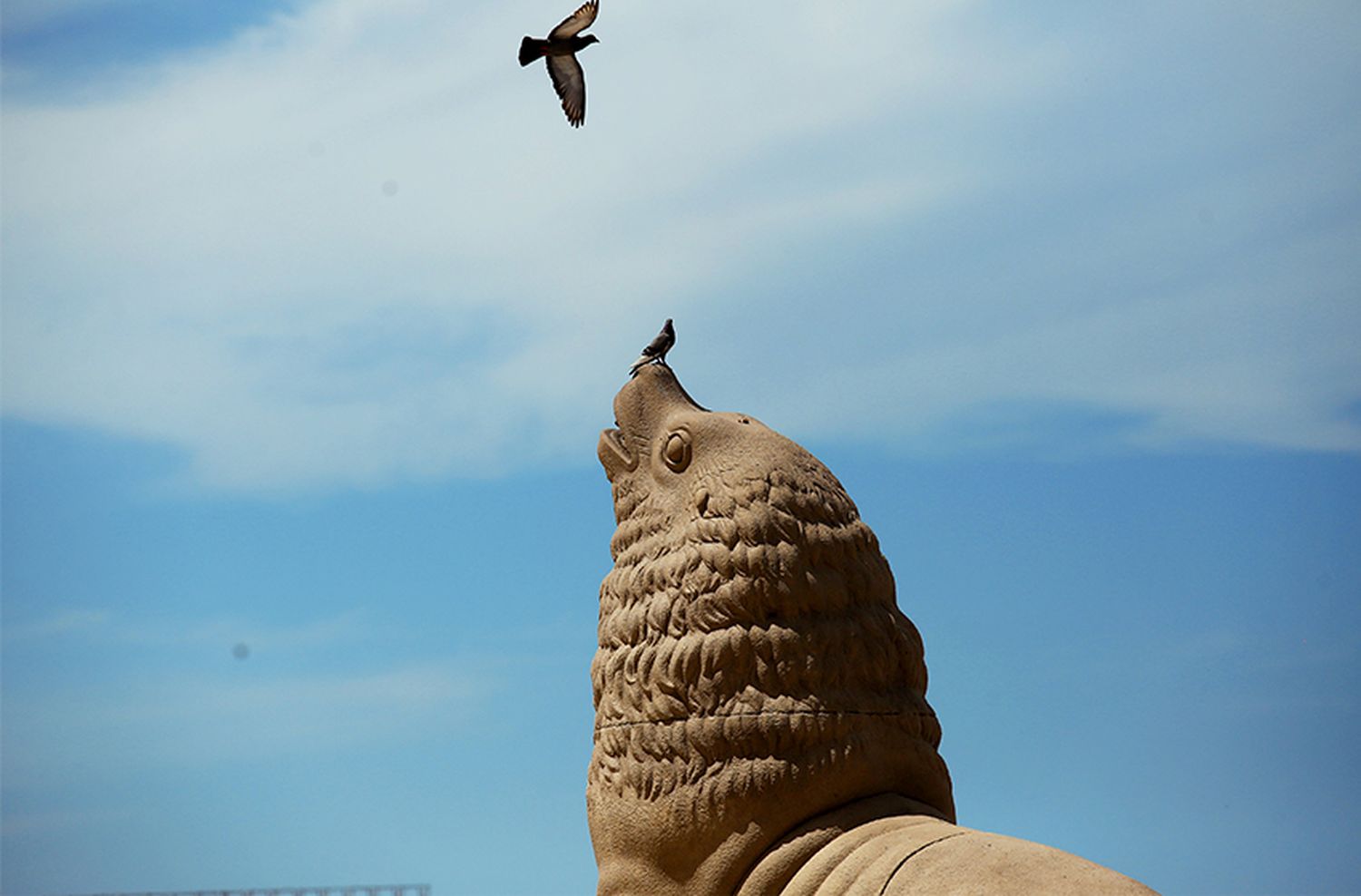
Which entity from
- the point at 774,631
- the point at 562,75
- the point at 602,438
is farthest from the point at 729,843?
the point at 562,75

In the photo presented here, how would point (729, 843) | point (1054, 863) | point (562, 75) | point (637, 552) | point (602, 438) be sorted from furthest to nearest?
1. point (562, 75)
2. point (602, 438)
3. point (637, 552)
4. point (729, 843)
5. point (1054, 863)

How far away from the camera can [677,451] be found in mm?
5707

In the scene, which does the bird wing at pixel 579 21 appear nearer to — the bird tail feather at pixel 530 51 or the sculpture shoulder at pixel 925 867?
the bird tail feather at pixel 530 51

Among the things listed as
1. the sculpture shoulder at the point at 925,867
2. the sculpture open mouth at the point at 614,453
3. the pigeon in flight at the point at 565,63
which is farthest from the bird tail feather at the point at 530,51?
the sculpture shoulder at the point at 925,867

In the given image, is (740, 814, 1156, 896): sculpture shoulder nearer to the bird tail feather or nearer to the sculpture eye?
the sculpture eye

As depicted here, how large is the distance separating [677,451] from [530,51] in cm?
213

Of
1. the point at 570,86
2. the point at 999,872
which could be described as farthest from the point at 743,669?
the point at 570,86

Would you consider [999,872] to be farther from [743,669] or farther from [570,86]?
[570,86]

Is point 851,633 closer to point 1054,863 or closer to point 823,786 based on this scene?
point 823,786

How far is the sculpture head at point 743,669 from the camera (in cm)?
513

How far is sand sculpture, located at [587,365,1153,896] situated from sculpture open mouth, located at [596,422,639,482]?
0.91 ft

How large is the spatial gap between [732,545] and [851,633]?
521mm

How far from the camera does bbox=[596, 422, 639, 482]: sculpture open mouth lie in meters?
5.93

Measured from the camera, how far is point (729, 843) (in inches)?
201
